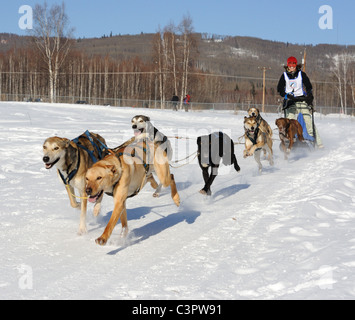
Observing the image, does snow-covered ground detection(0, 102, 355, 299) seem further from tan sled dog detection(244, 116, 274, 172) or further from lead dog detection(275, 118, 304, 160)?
lead dog detection(275, 118, 304, 160)

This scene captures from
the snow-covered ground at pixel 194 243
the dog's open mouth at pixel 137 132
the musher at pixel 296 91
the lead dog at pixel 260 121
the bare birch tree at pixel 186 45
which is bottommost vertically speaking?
the snow-covered ground at pixel 194 243

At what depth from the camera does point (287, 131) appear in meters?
10.0

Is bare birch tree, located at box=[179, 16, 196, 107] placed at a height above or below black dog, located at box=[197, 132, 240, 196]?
above

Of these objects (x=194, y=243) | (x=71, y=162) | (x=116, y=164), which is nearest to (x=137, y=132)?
(x=71, y=162)

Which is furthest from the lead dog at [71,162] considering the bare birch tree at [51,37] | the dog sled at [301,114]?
the bare birch tree at [51,37]

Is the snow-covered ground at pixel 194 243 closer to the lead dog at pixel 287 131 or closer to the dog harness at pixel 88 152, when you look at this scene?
the dog harness at pixel 88 152

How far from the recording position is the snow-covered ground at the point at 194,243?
321cm

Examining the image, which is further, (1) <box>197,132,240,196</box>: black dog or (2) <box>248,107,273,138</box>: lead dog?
(2) <box>248,107,273,138</box>: lead dog

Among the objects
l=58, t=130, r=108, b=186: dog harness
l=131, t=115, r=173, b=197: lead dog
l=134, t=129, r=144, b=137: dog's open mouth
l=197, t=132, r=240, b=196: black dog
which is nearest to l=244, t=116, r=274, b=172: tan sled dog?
l=197, t=132, r=240, b=196: black dog

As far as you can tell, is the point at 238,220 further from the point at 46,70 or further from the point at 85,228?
the point at 46,70

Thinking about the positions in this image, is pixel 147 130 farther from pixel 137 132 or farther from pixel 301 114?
pixel 301 114

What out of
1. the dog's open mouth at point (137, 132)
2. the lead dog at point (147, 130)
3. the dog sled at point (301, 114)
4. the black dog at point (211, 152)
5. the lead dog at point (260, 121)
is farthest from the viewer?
the dog sled at point (301, 114)

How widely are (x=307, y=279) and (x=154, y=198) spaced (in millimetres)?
3568

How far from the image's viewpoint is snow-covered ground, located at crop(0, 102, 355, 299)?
10.5 ft
